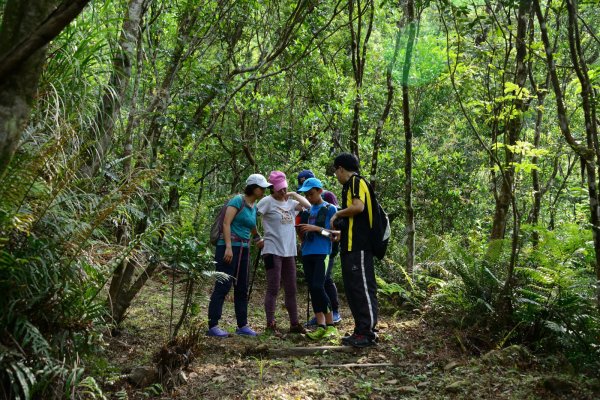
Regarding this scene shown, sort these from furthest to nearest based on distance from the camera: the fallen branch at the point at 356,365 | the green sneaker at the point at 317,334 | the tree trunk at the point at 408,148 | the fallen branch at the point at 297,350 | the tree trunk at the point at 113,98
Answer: the tree trunk at the point at 408,148, the green sneaker at the point at 317,334, the fallen branch at the point at 297,350, the fallen branch at the point at 356,365, the tree trunk at the point at 113,98

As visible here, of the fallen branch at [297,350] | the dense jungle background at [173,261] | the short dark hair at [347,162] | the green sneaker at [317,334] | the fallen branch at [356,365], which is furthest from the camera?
the green sneaker at [317,334]

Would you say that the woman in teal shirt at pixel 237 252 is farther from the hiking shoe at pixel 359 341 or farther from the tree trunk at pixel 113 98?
the tree trunk at pixel 113 98

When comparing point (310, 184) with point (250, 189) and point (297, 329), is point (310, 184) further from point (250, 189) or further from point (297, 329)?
point (297, 329)

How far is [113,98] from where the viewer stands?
442cm

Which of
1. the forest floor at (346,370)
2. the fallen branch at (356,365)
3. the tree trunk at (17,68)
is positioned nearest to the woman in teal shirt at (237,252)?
the forest floor at (346,370)

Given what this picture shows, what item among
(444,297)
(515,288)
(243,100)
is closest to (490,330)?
(515,288)

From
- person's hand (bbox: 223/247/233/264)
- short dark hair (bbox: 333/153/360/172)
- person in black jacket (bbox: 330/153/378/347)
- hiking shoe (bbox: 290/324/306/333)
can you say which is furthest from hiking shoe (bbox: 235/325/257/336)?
short dark hair (bbox: 333/153/360/172)

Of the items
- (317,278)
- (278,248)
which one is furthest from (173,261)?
(317,278)

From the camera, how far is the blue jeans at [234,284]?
648 centimetres

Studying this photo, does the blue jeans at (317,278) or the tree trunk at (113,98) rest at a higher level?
the tree trunk at (113,98)

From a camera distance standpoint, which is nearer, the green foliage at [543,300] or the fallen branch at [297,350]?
the green foliage at [543,300]

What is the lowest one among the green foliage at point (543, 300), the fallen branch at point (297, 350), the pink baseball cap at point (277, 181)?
the fallen branch at point (297, 350)

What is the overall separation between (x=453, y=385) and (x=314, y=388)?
1.18 m

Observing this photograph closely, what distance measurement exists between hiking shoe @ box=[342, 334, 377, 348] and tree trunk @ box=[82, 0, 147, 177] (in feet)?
10.7
